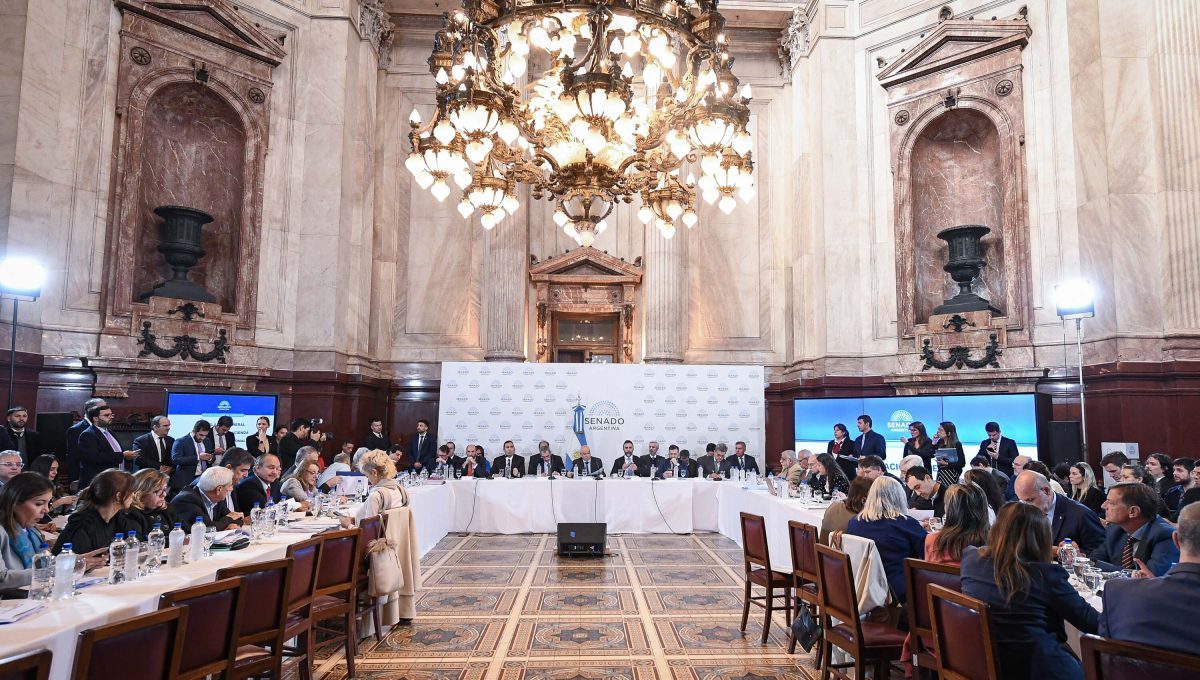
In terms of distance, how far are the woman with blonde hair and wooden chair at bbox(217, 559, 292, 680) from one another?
3.02 m

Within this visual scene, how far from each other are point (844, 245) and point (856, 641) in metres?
9.00

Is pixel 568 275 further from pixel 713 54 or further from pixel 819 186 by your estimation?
pixel 713 54

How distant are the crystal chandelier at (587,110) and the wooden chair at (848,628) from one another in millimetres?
Result: 3356

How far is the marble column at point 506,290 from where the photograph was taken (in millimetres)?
12539

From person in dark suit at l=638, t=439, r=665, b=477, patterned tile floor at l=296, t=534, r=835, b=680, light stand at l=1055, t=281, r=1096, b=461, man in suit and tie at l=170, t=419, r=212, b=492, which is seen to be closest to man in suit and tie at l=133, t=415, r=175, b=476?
man in suit and tie at l=170, t=419, r=212, b=492

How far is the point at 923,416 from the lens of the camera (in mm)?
10055

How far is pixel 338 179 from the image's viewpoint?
430 inches

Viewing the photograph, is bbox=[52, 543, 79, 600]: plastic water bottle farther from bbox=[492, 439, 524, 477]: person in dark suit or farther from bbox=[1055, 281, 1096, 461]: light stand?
bbox=[1055, 281, 1096, 461]: light stand

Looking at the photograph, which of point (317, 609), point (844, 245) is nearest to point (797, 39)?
point (844, 245)

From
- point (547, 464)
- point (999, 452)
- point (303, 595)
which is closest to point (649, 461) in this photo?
point (547, 464)

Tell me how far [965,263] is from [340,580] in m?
9.38

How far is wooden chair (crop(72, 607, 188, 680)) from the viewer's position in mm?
2098

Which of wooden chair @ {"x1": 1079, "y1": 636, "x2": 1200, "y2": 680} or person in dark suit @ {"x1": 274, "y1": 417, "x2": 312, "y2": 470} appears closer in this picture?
wooden chair @ {"x1": 1079, "y1": 636, "x2": 1200, "y2": 680}

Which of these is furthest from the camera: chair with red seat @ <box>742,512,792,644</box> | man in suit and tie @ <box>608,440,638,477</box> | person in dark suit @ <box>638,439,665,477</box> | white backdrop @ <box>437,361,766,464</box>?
white backdrop @ <box>437,361,766,464</box>
